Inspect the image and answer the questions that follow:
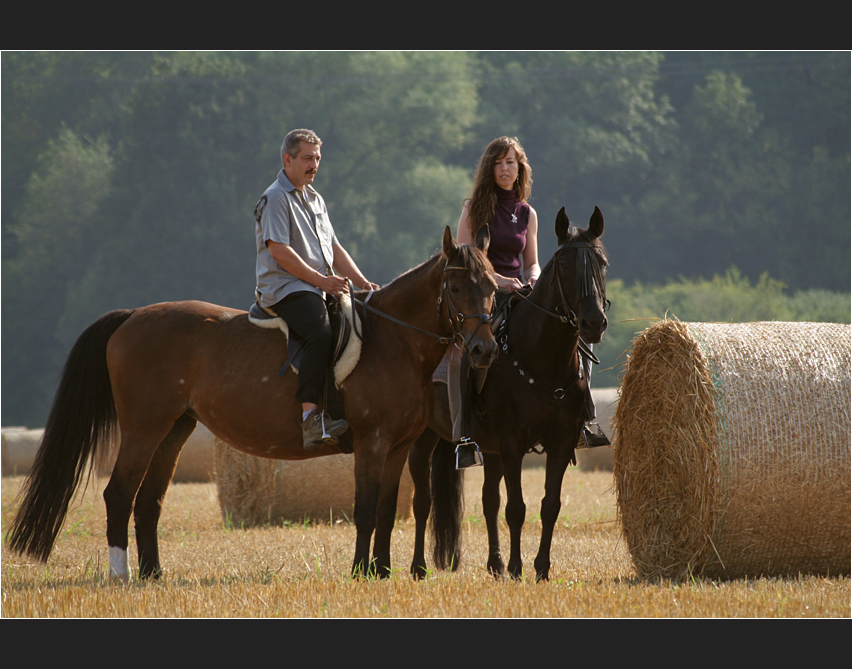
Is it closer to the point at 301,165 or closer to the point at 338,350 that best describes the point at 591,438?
the point at 338,350

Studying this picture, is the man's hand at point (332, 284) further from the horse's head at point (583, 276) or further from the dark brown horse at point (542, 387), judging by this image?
the horse's head at point (583, 276)

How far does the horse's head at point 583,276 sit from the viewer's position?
579cm

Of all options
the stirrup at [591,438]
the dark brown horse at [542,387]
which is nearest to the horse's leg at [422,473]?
the dark brown horse at [542,387]

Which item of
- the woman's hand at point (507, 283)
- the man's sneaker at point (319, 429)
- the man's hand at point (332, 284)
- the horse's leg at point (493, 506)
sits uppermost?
the woman's hand at point (507, 283)

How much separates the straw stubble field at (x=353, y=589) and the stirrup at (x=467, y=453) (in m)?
0.78

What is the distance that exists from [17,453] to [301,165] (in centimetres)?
1137

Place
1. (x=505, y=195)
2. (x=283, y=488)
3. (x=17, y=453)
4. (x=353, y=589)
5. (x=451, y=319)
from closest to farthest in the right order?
1. (x=353, y=589)
2. (x=451, y=319)
3. (x=505, y=195)
4. (x=283, y=488)
5. (x=17, y=453)

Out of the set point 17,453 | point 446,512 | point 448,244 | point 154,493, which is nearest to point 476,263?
point 448,244

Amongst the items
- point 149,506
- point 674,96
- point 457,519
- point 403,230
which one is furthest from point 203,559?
point 674,96

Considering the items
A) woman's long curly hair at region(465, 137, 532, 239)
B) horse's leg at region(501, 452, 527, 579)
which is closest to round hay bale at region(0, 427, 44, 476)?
woman's long curly hair at region(465, 137, 532, 239)

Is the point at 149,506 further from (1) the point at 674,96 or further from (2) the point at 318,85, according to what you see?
(1) the point at 674,96

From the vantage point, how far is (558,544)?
8172 mm

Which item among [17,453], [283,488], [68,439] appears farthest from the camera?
[17,453]

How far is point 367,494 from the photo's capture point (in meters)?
5.86
